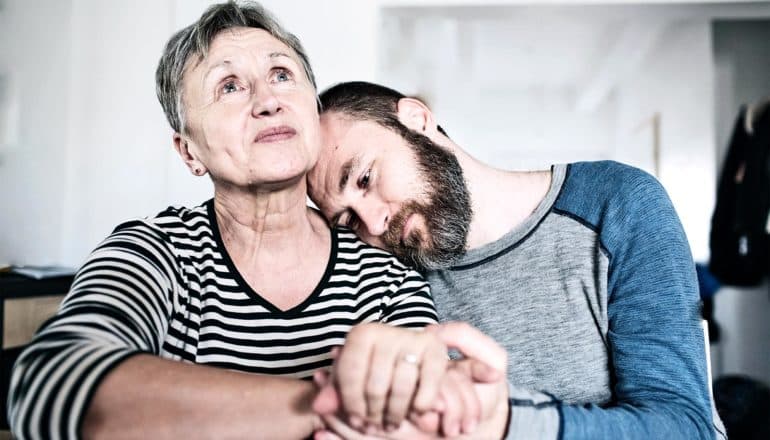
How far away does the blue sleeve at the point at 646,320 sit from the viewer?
3.13 feet

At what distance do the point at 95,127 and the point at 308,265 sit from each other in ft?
6.48

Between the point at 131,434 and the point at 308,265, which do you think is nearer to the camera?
the point at 131,434

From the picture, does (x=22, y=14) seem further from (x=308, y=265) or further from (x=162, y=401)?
(x=162, y=401)

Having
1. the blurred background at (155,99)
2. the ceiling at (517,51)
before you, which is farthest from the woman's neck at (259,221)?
the ceiling at (517,51)

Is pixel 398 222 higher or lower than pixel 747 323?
higher

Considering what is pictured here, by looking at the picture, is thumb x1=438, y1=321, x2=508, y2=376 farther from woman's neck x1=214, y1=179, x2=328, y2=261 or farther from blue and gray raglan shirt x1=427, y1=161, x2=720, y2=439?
woman's neck x1=214, y1=179, x2=328, y2=261

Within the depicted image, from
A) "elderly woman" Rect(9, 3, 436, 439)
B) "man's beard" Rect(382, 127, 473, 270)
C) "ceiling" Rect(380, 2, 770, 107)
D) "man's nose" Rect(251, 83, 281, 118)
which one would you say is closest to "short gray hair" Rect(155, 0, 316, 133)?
"elderly woman" Rect(9, 3, 436, 439)

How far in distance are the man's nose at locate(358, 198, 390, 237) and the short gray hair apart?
33 centimetres

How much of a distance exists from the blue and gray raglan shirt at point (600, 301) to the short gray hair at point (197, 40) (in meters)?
0.63

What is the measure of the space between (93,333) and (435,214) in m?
0.80

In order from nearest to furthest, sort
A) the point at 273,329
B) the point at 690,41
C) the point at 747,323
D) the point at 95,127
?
the point at 273,329, the point at 95,127, the point at 747,323, the point at 690,41

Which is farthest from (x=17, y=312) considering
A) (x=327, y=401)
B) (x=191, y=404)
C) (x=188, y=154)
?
(x=327, y=401)

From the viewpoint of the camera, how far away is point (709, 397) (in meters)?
1.08

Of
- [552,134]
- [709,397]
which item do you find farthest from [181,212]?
[552,134]
